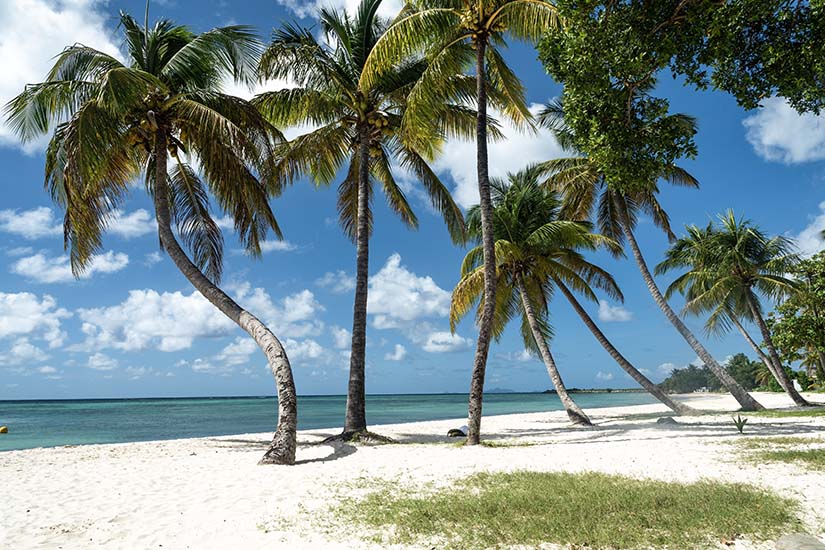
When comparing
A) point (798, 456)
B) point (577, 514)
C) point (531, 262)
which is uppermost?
point (531, 262)

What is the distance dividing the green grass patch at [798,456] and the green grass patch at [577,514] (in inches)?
Result: 84.7

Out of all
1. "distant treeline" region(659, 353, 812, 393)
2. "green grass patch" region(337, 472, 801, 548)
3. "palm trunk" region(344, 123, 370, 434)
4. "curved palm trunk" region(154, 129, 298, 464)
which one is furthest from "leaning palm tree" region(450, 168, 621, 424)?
"distant treeline" region(659, 353, 812, 393)

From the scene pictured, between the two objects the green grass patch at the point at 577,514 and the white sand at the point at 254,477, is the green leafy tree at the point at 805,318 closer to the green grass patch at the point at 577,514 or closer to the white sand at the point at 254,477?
the white sand at the point at 254,477

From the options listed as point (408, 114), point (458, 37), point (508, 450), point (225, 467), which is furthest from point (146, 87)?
point (508, 450)

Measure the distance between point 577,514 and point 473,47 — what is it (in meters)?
10.8

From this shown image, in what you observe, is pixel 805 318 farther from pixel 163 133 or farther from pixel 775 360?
pixel 163 133

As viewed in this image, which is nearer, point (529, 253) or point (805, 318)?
point (805, 318)

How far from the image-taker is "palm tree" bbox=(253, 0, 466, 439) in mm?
13492

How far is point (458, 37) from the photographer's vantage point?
1260cm

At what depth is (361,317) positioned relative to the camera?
540 inches

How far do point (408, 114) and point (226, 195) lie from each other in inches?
191

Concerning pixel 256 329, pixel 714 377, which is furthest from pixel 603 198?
pixel 714 377

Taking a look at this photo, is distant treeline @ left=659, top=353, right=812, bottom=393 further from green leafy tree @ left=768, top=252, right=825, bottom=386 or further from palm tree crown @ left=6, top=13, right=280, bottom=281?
palm tree crown @ left=6, top=13, right=280, bottom=281

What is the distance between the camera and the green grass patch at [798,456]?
7623 millimetres
